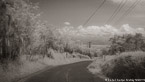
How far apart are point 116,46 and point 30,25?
1364 inches

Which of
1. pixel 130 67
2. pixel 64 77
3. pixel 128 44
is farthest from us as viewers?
pixel 128 44

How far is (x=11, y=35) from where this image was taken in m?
18.8

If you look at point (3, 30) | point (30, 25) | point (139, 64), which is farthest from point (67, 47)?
point (139, 64)

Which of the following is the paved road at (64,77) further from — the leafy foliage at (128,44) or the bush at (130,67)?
the leafy foliage at (128,44)

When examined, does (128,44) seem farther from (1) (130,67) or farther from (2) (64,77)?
(1) (130,67)

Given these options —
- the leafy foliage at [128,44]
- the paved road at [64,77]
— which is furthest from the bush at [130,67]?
the leafy foliage at [128,44]

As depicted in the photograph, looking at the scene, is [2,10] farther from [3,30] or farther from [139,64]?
[139,64]

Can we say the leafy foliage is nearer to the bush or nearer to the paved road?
the paved road

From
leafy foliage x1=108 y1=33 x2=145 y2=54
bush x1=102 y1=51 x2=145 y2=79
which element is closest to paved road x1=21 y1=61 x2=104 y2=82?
bush x1=102 y1=51 x2=145 y2=79

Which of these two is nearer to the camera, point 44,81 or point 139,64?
point 139,64

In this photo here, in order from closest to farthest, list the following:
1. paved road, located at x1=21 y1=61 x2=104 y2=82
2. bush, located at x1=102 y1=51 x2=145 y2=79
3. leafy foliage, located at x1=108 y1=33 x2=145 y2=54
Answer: bush, located at x1=102 y1=51 x2=145 y2=79
paved road, located at x1=21 y1=61 x2=104 y2=82
leafy foliage, located at x1=108 y1=33 x2=145 y2=54

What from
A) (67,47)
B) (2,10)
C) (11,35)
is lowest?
(67,47)

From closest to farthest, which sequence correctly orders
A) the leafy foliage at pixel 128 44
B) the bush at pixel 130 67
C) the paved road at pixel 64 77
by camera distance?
1. the bush at pixel 130 67
2. the paved road at pixel 64 77
3. the leafy foliage at pixel 128 44

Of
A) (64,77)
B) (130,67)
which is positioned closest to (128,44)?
(64,77)
